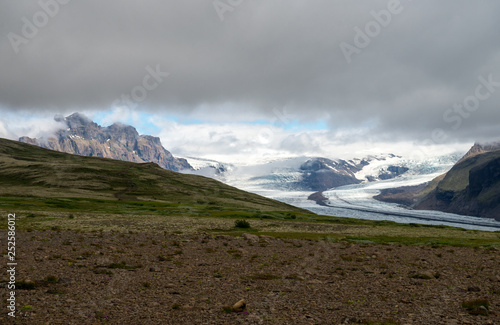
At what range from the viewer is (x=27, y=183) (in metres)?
164

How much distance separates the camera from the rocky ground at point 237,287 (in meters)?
14.5

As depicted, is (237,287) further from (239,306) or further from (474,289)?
(474,289)

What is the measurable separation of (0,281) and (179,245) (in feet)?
61.1

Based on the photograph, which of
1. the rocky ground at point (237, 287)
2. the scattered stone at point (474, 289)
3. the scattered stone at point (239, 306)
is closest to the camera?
the rocky ground at point (237, 287)

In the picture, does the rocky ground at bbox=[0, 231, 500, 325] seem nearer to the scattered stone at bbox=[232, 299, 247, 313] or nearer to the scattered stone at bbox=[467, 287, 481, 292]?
the scattered stone at bbox=[467, 287, 481, 292]

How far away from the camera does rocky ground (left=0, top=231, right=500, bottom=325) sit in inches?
571

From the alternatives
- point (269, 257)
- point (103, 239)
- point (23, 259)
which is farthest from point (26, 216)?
point (269, 257)

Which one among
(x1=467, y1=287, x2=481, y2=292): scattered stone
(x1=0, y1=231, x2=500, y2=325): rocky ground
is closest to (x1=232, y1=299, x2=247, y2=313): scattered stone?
(x1=0, y1=231, x2=500, y2=325): rocky ground

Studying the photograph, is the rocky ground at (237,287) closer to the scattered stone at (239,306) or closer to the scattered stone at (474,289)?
the scattered stone at (474,289)

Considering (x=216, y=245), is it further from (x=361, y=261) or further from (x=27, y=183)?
(x=27, y=183)

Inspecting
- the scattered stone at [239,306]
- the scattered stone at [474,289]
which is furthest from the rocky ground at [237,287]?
the scattered stone at [239,306]

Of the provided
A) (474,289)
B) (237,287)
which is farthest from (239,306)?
(474,289)

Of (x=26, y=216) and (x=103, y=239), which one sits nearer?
(x=103, y=239)

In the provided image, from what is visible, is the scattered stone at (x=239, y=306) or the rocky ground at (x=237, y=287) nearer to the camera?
the rocky ground at (x=237, y=287)
